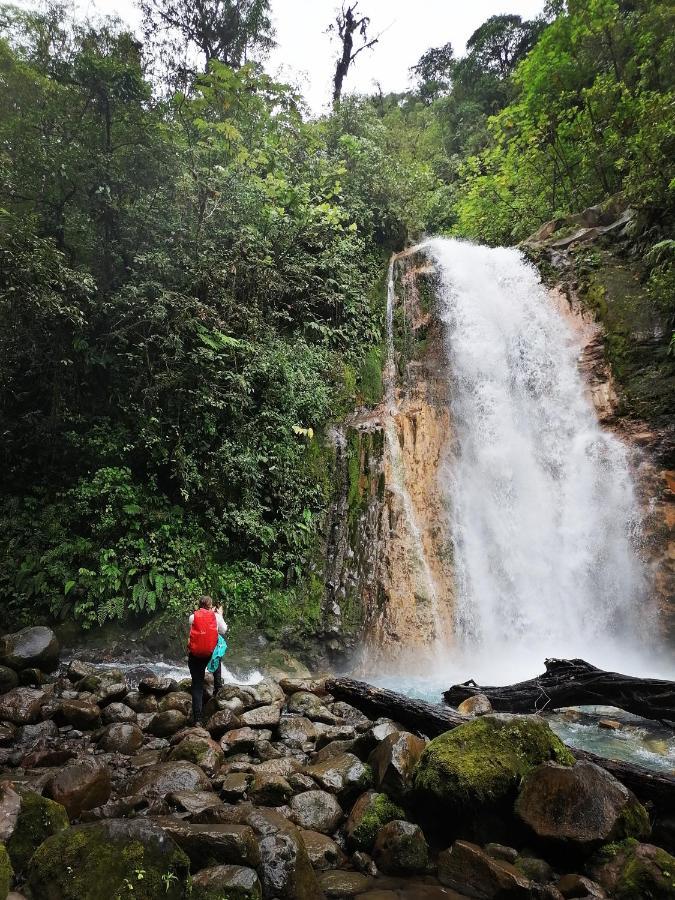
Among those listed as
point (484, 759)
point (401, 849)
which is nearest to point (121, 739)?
point (401, 849)

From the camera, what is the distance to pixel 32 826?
3076mm

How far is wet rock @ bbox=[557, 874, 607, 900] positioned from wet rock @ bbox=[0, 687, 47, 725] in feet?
17.9

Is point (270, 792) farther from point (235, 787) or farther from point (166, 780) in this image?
point (166, 780)

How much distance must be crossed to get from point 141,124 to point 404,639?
1079 cm

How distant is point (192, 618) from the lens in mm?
6102

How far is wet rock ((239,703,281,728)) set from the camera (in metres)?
5.64

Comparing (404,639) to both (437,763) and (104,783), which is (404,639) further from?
(104,783)

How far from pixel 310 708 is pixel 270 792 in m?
2.23

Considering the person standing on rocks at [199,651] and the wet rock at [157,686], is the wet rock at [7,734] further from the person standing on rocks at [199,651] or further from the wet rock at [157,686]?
the person standing on rocks at [199,651]

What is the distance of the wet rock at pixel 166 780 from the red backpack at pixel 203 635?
4.96 ft

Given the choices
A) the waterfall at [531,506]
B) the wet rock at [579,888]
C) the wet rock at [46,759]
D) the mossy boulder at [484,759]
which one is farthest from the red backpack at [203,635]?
the waterfall at [531,506]

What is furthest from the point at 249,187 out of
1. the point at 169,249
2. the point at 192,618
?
the point at 192,618

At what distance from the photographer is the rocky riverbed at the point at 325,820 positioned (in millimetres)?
2777

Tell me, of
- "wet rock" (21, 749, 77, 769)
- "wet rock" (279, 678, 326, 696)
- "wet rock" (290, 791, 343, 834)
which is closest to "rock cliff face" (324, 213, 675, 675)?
"wet rock" (279, 678, 326, 696)
